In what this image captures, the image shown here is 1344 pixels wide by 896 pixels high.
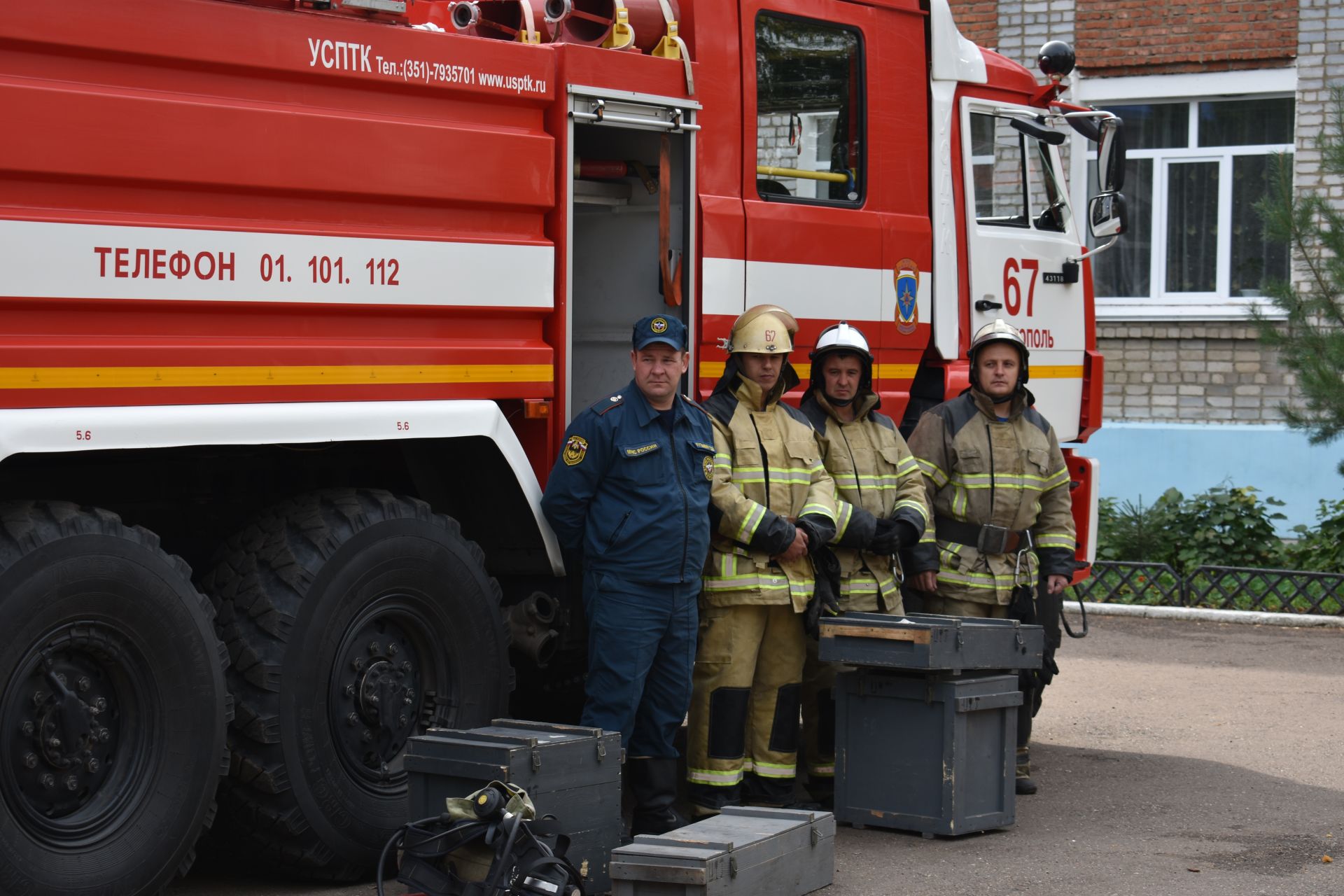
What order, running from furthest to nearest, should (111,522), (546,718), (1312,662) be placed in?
1. (1312,662)
2. (546,718)
3. (111,522)

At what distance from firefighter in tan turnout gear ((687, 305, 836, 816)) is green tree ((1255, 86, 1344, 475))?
255 inches

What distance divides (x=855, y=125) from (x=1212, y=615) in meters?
5.97

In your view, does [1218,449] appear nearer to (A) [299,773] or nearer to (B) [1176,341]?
(B) [1176,341]

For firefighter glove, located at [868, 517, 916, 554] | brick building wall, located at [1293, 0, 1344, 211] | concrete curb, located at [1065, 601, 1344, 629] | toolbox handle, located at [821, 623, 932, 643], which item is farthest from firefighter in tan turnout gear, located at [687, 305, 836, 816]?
brick building wall, located at [1293, 0, 1344, 211]

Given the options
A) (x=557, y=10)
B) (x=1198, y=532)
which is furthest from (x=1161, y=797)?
(x=1198, y=532)

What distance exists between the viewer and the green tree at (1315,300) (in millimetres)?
11828

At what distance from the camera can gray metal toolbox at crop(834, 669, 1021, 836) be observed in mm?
6297

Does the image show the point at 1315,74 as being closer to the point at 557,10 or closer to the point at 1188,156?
the point at 1188,156

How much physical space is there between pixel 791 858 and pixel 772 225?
2.43 m

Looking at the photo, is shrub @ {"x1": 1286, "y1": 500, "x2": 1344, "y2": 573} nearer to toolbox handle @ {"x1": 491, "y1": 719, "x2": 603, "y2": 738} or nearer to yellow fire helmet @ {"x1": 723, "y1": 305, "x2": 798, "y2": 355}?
yellow fire helmet @ {"x1": 723, "y1": 305, "x2": 798, "y2": 355}

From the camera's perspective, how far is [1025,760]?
291 inches

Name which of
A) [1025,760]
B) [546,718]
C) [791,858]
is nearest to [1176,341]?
[1025,760]

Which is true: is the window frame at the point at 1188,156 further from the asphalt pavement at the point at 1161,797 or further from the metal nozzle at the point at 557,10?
the metal nozzle at the point at 557,10

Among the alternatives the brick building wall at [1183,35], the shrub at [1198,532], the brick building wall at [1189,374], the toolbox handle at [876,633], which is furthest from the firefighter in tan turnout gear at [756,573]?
the brick building wall at [1183,35]
